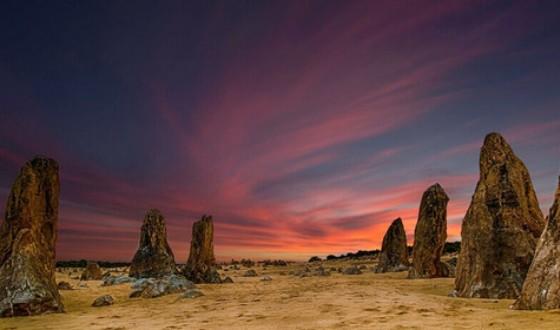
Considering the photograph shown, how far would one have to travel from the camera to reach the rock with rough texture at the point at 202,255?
26734mm

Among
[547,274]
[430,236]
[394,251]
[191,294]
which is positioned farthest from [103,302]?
[394,251]

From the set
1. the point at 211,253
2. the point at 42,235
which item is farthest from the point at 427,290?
the point at 211,253

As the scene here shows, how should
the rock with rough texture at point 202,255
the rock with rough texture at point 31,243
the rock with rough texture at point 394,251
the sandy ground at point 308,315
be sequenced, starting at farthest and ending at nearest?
the rock with rough texture at point 394,251
the rock with rough texture at point 202,255
the rock with rough texture at point 31,243
the sandy ground at point 308,315

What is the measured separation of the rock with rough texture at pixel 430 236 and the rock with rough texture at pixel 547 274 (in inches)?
586

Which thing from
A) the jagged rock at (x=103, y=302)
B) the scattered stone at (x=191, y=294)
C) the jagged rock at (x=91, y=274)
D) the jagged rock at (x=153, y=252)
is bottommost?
the jagged rock at (x=103, y=302)

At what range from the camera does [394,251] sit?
3103 cm

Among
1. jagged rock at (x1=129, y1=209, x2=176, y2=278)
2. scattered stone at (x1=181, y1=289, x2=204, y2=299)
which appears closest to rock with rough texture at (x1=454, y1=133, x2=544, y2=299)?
scattered stone at (x1=181, y1=289, x2=204, y2=299)

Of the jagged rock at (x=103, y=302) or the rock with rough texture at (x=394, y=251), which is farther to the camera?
the rock with rough texture at (x=394, y=251)

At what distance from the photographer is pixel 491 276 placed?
12.6 m

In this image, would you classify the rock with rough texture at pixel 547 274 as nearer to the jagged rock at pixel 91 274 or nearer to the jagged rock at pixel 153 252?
the jagged rock at pixel 153 252

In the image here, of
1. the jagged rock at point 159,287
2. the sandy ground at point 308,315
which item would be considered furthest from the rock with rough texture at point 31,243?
the jagged rock at point 159,287

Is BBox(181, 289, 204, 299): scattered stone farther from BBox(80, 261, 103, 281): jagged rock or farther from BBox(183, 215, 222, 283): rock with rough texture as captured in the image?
BBox(80, 261, 103, 281): jagged rock

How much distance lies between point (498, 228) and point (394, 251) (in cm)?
1834

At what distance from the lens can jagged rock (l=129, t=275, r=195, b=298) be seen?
16.8 m
